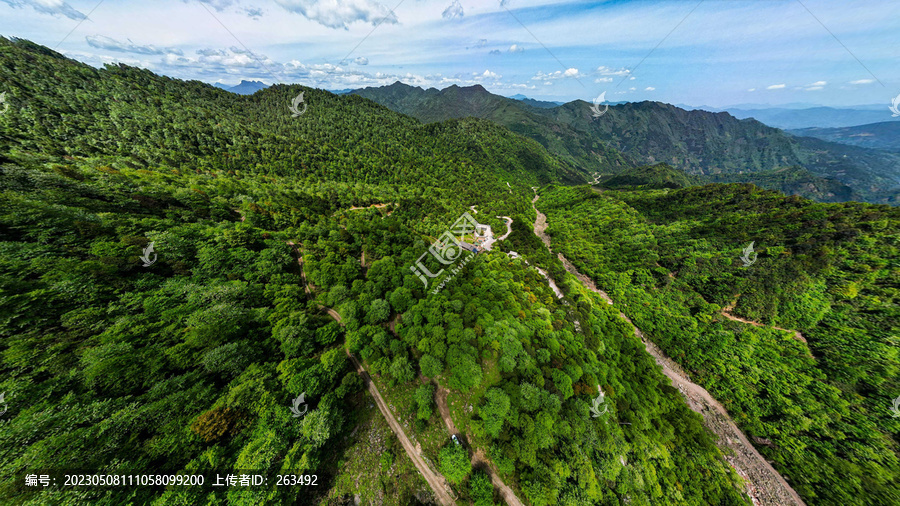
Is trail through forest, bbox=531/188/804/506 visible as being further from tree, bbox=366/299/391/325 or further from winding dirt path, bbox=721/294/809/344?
tree, bbox=366/299/391/325

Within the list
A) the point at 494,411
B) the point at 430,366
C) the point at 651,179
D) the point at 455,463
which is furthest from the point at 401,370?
the point at 651,179

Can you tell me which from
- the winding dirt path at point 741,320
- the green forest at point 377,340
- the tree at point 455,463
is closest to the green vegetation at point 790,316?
the green forest at point 377,340

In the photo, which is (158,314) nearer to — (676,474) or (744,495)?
(676,474)

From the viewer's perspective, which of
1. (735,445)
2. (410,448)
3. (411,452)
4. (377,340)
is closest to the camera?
(411,452)

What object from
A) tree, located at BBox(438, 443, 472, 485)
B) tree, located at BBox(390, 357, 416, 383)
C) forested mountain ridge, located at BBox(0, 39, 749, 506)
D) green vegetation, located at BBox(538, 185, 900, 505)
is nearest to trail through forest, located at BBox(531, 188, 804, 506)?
green vegetation, located at BBox(538, 185, 900, 505)

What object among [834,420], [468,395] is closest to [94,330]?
[468,395]

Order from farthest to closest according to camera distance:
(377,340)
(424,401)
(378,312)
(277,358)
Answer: (378,312), (377,340), (277,358), (424,401)

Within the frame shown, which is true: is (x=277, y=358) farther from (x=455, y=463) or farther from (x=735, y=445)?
(x=735, y=445)
